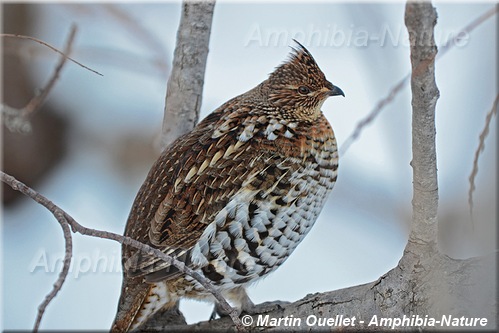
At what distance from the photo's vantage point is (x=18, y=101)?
5.87 meters

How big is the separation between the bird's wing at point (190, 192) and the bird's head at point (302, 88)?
0.83ft

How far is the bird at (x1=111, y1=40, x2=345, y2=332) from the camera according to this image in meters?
2.94

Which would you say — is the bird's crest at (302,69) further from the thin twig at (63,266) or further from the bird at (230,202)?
the thin twig at (63,266)

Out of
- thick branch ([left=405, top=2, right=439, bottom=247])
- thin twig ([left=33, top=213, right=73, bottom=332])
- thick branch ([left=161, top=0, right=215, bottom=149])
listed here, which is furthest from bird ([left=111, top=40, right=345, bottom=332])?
thin twig ([left=33, top=213, right=73, bottom=332])

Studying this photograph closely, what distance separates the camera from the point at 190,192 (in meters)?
2.96

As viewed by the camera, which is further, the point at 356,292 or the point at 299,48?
the point at 299,48

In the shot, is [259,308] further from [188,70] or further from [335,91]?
[188,70]

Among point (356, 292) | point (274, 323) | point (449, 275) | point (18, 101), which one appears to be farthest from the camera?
point (18, 101)

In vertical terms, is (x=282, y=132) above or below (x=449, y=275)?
above

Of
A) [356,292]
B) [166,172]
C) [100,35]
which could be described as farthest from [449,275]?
[100,35]

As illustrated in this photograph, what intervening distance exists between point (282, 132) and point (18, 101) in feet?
11.3

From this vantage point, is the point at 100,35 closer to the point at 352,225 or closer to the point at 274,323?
the point at 352,225

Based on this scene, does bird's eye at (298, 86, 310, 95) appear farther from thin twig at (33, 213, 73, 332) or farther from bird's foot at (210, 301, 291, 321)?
thin twig at (33, 213, 73, 332)

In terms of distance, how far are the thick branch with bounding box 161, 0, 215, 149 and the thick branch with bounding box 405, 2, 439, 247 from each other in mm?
1425
